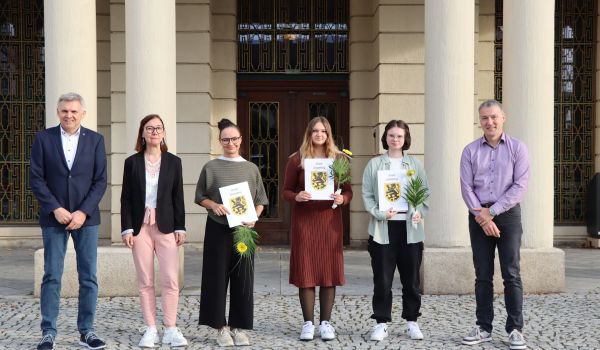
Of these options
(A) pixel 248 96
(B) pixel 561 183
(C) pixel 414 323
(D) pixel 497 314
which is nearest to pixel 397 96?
(A) pixel 248 96

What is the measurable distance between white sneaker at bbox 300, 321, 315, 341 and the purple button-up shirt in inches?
66.9

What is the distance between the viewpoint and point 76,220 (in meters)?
6.21

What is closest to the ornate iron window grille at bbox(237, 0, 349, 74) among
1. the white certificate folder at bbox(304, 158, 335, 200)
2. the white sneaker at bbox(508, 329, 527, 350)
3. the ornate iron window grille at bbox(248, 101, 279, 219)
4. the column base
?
the ornate iron window grille at bbox(248, 101, 279, 219)

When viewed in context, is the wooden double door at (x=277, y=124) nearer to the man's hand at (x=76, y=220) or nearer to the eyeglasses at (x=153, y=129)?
the eyeglasses at (x=153, y=129)

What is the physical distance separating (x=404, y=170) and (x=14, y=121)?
9.08 metres

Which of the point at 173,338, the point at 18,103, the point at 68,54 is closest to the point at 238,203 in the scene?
the point at 173,338

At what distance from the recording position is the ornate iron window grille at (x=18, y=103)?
1353 cm

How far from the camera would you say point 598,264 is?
1129 cm

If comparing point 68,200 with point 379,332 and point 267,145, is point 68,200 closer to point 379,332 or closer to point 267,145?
point 379,332

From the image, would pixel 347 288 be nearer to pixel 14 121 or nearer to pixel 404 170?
pixel 404 170

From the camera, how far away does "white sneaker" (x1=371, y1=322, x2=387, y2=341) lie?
663 centimetres

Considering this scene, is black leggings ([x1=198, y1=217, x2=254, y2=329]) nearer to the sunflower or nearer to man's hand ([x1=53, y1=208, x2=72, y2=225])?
the sunflower

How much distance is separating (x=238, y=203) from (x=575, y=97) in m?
9.30

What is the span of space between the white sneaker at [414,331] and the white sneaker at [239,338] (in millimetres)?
1410
